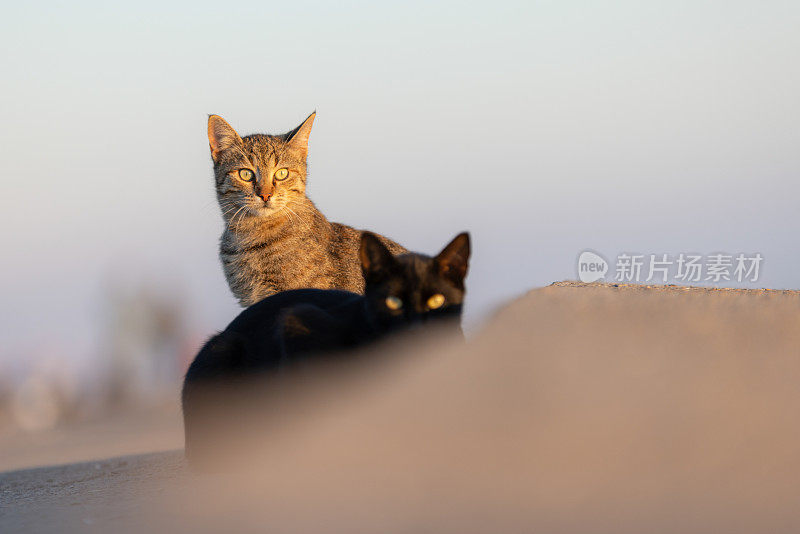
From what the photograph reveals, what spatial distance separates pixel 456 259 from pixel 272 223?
4015mm

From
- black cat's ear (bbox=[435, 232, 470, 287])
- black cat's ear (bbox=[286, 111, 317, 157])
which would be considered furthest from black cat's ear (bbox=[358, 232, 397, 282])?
black cat's ear (bbox=[286, 111, 317, 157])

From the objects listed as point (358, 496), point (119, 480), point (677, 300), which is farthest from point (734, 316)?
point (119, 480)

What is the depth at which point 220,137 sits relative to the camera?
8.10 m

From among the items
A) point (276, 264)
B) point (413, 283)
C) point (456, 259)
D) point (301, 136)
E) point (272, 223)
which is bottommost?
point (413, 283)

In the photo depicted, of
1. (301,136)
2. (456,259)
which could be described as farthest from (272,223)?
(456,259)

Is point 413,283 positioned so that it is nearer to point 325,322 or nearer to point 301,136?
point 325,322

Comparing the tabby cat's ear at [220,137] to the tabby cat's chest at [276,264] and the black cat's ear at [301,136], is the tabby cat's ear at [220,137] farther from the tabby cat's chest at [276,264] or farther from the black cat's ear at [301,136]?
the tabby cat's chest at [276,264]

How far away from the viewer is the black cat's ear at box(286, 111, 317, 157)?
8.10m

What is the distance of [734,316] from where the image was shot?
4309 mm

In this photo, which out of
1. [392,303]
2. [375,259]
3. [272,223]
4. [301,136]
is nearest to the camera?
[392,303]

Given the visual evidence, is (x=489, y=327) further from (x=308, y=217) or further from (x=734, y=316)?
(x=308, y=217)

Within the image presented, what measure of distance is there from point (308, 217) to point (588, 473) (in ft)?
18.0

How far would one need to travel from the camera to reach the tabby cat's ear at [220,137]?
26.3 feet

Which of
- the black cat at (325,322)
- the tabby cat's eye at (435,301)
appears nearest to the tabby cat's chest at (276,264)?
the black cat at (325,322)
